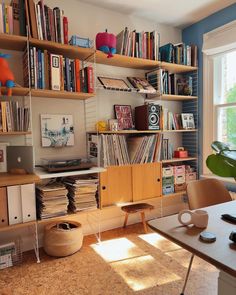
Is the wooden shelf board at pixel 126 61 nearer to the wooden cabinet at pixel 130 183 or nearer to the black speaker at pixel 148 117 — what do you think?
the black speaker at pixel 148 117

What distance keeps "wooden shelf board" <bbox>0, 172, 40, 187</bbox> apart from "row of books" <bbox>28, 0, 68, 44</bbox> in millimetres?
1167

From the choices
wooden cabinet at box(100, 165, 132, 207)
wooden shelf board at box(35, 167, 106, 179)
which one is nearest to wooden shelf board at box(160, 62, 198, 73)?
wooden cabinet at box(100, 165, 132, 207)

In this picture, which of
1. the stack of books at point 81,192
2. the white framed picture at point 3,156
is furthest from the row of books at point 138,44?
the white framed picture at point 3,156

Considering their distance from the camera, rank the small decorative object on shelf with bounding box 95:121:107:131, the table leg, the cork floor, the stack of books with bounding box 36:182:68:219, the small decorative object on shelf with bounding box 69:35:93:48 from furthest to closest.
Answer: the small decorative object on shelf with bounding box 95:121:107:131
the small decorative object on shelf with bounding box 69:35:93:48
the stack of books with bounding box 36:182:68:219
the cork floor
the table leg

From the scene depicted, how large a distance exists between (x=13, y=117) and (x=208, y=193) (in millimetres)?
1679

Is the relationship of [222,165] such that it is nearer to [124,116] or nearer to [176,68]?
[124,116]

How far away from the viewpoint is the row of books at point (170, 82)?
279cm

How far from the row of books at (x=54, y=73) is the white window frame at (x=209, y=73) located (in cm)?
153

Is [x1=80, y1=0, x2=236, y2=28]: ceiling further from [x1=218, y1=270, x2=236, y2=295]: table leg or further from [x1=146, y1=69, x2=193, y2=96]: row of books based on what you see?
[x1=218, y1=270, x2=236, y2=295]: table leg

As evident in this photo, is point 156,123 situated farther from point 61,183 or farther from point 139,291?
point 139,291

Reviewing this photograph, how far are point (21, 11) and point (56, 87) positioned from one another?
66 cm

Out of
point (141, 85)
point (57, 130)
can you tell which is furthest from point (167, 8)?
point (57, 130)

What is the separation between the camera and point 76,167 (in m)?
2.18

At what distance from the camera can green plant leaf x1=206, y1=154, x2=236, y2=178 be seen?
0.98 m
